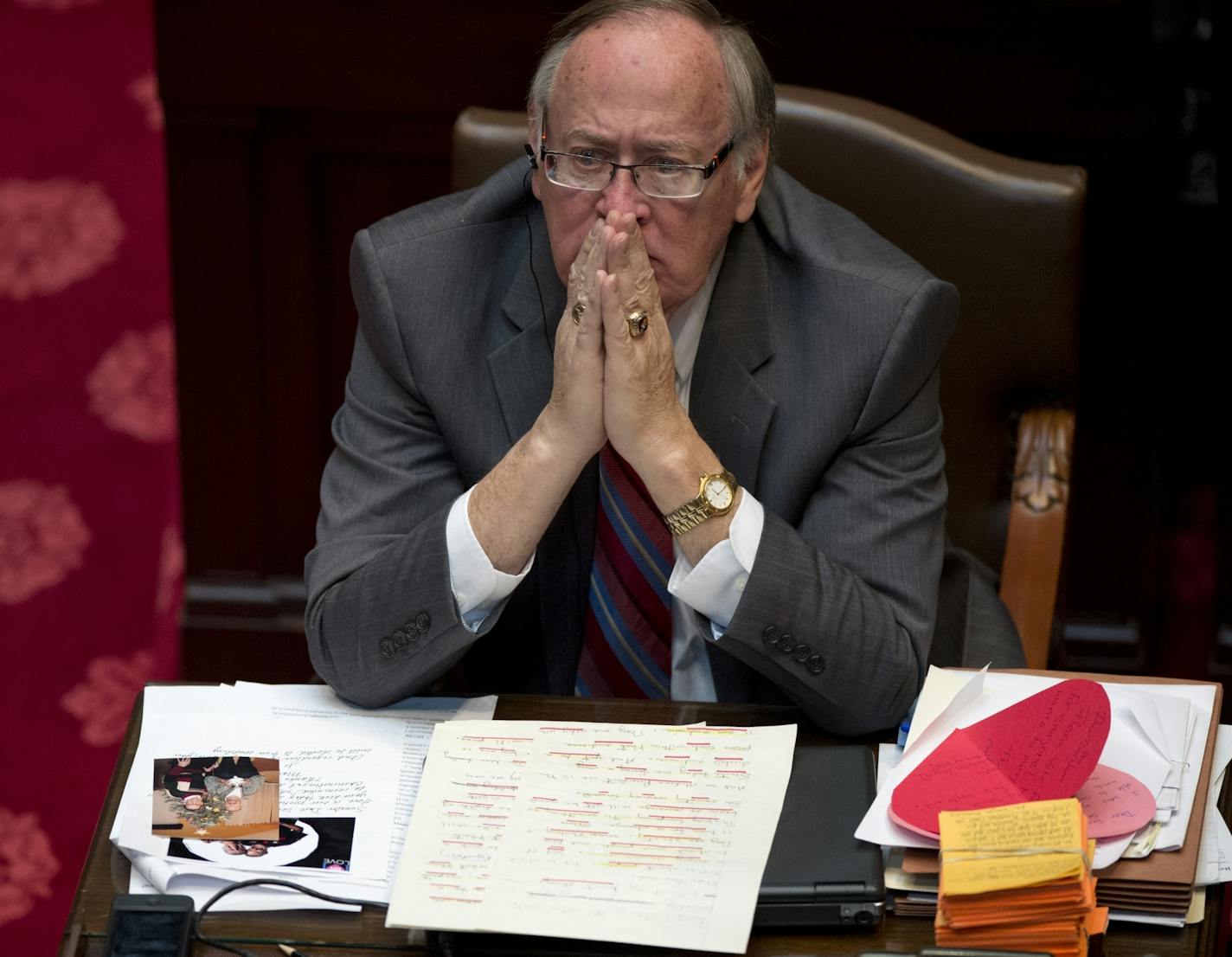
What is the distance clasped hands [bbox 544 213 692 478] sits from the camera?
1630 mm

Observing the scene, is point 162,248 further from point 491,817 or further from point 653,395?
point 491,817

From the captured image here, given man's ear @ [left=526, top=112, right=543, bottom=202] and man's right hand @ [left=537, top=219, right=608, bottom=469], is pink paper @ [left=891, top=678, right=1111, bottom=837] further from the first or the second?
man's ear @ [left=526, top=112, right=543, bottom=202]

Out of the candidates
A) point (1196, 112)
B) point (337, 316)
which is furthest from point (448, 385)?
point (1196, 112)

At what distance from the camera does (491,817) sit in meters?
1.35

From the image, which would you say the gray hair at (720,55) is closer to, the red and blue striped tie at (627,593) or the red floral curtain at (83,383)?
the red and blue striped tie at (627,593)

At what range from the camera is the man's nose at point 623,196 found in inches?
66.2

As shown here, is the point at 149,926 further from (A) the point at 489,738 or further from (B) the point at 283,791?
(A) the point at 489,738

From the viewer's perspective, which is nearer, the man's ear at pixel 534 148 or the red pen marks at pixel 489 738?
the red pen marks at pixel 489 738

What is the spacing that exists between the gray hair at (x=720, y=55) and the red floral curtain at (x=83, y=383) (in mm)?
1468

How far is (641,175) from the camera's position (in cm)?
169

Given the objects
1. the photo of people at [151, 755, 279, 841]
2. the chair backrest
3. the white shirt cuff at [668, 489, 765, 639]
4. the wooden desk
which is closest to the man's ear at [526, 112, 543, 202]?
the chair backrest

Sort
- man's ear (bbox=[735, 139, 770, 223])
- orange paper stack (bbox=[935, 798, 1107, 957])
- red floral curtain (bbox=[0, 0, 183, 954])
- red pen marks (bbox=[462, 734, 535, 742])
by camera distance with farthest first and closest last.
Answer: red floral curtain (bbox=[0, 0, 183, 954]), man's ear (bbox=[735, 139, 770, 223]), red pen marks (bbox=[462, 734, 535, 742]), orange paper stack (bbox=[935, 798, 1107, 957])

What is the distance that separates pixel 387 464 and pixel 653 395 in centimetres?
33

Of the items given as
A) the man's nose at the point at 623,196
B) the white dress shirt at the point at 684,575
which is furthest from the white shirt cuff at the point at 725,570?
the man's nose at the point at 623,196
